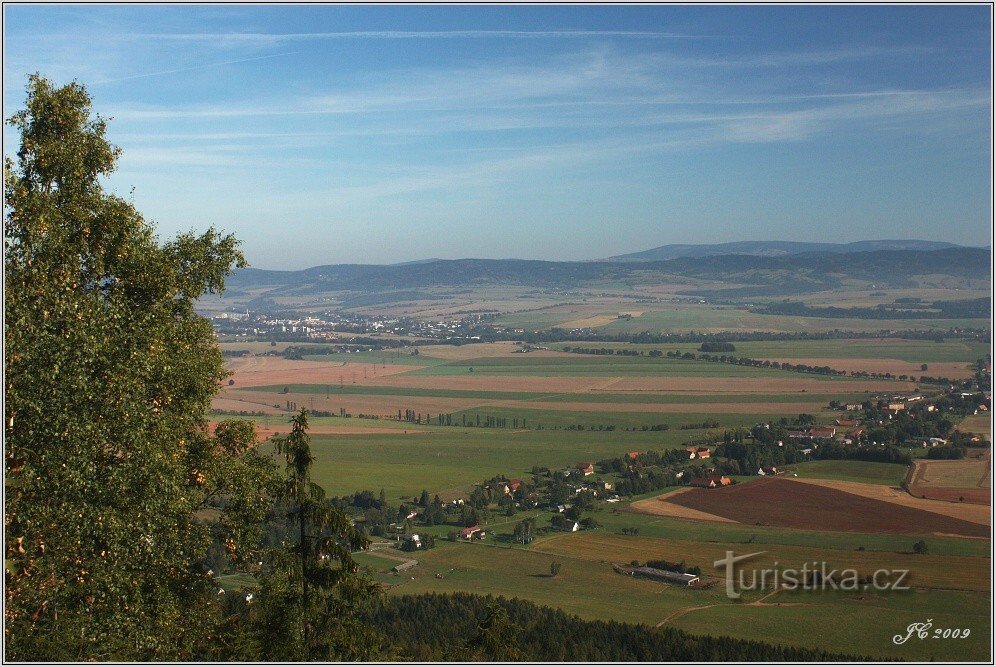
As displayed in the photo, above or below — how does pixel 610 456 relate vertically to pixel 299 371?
below

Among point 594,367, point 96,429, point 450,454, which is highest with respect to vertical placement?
point 96,429

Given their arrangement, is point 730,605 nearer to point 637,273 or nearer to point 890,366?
point 890,366

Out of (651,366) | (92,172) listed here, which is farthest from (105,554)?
(651,366)

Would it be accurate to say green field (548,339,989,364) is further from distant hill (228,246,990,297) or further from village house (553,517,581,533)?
distant hill (228,246,990,297)

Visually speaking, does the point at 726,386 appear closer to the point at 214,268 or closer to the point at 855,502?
the point at 855,502

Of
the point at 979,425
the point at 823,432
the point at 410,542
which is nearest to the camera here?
the point at 410,542

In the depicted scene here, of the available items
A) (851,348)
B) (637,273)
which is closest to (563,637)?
(851,348)

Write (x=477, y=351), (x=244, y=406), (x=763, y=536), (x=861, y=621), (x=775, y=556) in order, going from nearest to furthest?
(x=861, y=621) → (x=775, y=556) → (x=763, y=536) → (x=244, y=406) → (x=477, y=351)
